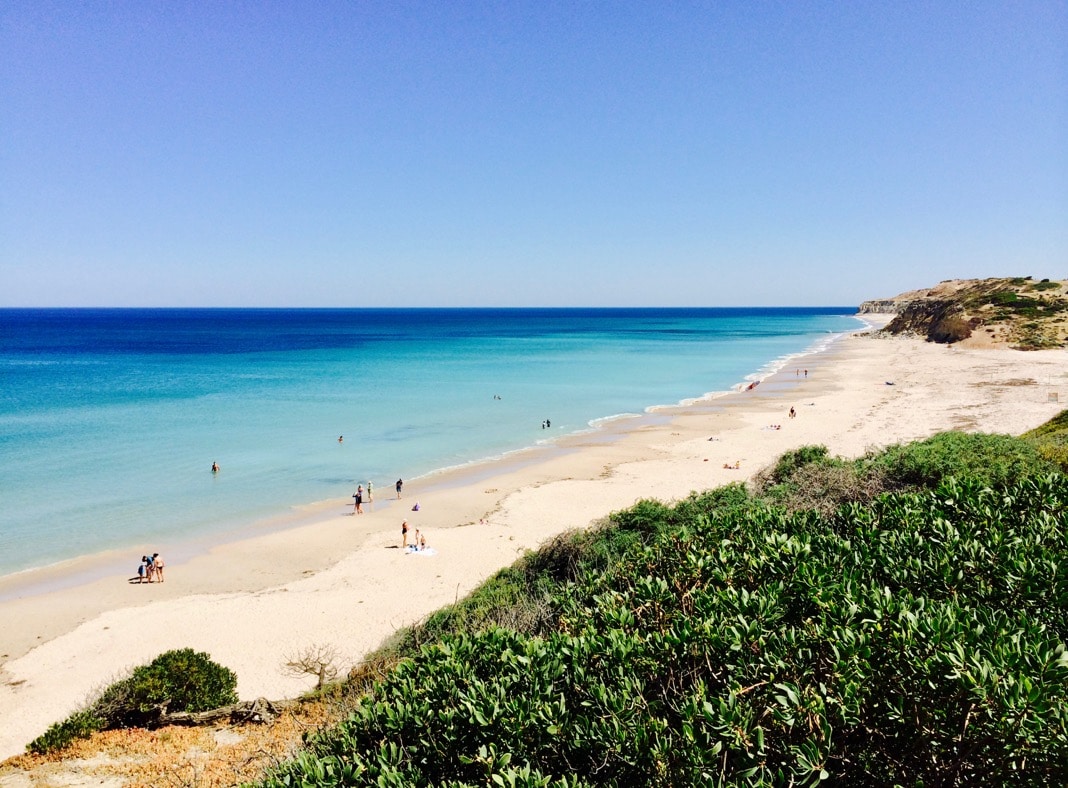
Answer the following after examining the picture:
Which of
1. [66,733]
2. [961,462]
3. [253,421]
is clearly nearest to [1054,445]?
[961,462]

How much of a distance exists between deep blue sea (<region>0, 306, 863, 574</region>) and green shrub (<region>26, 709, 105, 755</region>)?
13676 mm

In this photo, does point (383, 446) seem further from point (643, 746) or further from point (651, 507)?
point (643, 746)

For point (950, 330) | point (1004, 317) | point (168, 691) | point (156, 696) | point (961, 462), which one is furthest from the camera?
point (950, 330)

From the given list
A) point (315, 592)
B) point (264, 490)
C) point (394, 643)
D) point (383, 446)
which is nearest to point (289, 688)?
point (394, 643)

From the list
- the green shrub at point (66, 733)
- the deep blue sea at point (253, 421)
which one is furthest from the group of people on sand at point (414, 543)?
the green shrub at point (66, 733)

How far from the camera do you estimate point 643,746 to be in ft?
15.3

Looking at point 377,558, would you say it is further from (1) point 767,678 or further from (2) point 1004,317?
(2) point 1004,317

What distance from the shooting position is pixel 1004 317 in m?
77.7

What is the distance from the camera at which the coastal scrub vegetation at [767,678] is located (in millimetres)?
4434

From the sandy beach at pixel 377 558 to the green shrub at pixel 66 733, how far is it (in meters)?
2.62

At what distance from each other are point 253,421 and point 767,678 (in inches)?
1742

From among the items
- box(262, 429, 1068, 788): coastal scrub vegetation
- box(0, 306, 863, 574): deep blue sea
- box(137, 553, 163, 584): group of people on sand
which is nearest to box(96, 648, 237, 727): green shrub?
box(262, 429, 1068, 788): coastal scrub vegetation

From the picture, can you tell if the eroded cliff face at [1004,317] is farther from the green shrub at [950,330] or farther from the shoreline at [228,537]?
the shoreline at [228,537]

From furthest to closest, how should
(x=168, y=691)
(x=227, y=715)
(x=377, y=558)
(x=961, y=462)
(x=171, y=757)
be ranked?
(x=377, y=558), (x=961, y=462), (x=168, y=691), (x=227, y=715), (x=171, y=757)
